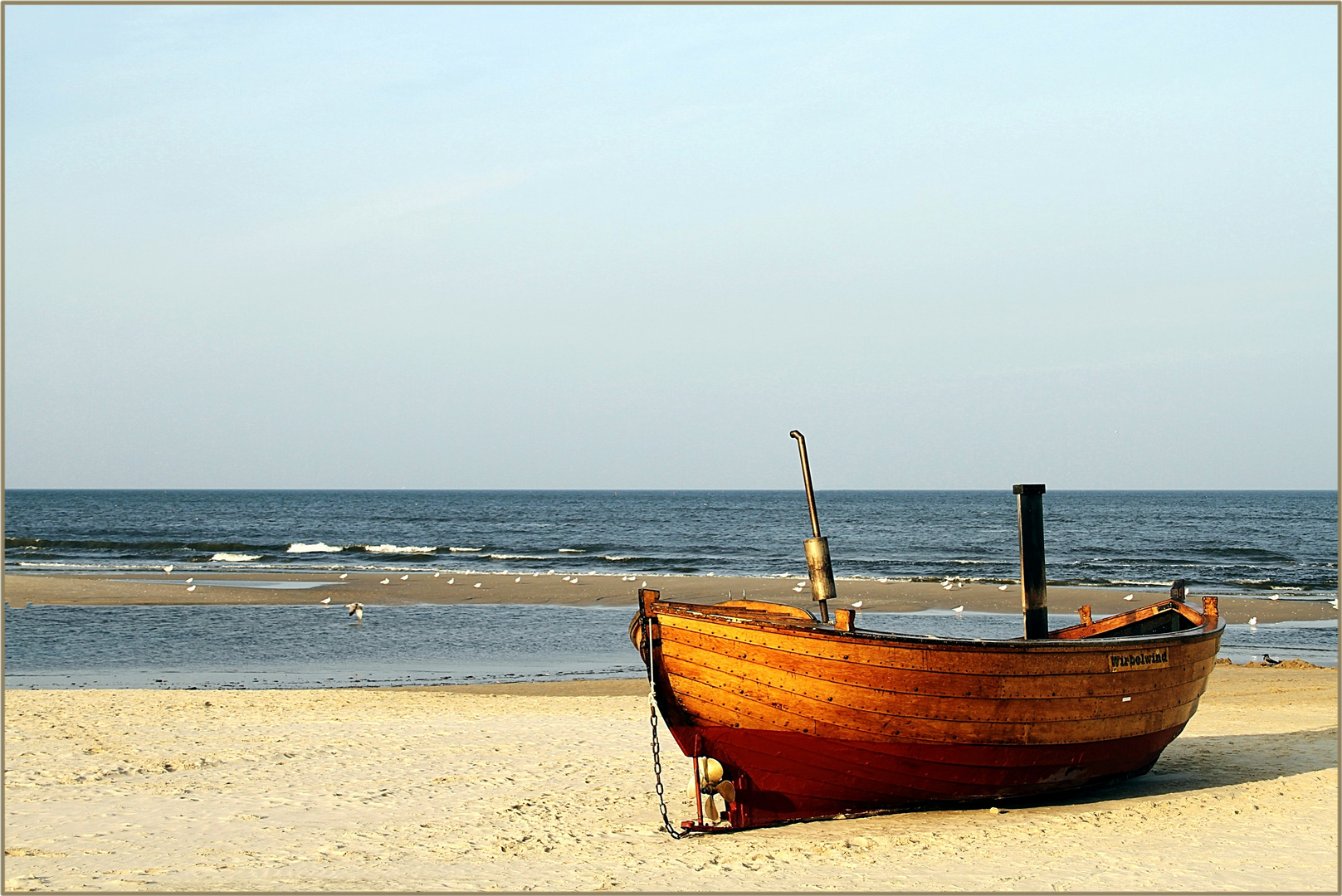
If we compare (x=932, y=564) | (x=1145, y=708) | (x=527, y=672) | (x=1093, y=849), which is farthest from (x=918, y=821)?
(x=932, y=564)

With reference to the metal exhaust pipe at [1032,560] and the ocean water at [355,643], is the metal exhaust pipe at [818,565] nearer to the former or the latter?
the metal exhaust pipe at [1032,560]

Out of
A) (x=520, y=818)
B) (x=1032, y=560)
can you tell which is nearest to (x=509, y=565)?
(x=520, y=818)

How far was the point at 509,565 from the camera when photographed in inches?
1647

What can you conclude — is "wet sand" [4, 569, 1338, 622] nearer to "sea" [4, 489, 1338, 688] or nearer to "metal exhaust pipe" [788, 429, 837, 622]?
"sea" [4, 489, 1338, 688]

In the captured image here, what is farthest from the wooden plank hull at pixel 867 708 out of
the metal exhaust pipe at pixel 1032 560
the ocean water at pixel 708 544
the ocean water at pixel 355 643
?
the ocean water at pixel 708 544

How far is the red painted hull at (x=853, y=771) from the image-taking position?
8.08 metres

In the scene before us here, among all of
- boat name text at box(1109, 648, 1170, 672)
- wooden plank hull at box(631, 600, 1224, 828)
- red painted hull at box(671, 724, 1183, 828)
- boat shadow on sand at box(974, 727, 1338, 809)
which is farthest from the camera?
boat shadow on sand at box(974, 727, 1338, 809)

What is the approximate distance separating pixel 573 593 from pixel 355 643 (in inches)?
396

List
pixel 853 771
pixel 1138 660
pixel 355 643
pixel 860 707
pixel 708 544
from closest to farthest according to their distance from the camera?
pixel 860 707
pixel 853 771
pixel 1138 660
pixel 355 643
pixel 708 544

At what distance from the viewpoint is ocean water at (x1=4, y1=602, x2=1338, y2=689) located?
1681cm

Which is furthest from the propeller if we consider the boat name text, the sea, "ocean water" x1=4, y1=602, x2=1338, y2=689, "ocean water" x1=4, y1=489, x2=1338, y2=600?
"ocean water" x1=4, y1=489, x2=1338, y2=600

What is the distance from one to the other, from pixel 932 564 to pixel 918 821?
34.1 metres

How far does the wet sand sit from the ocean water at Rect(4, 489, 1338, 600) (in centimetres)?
316

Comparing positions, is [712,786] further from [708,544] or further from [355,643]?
[708,544]
